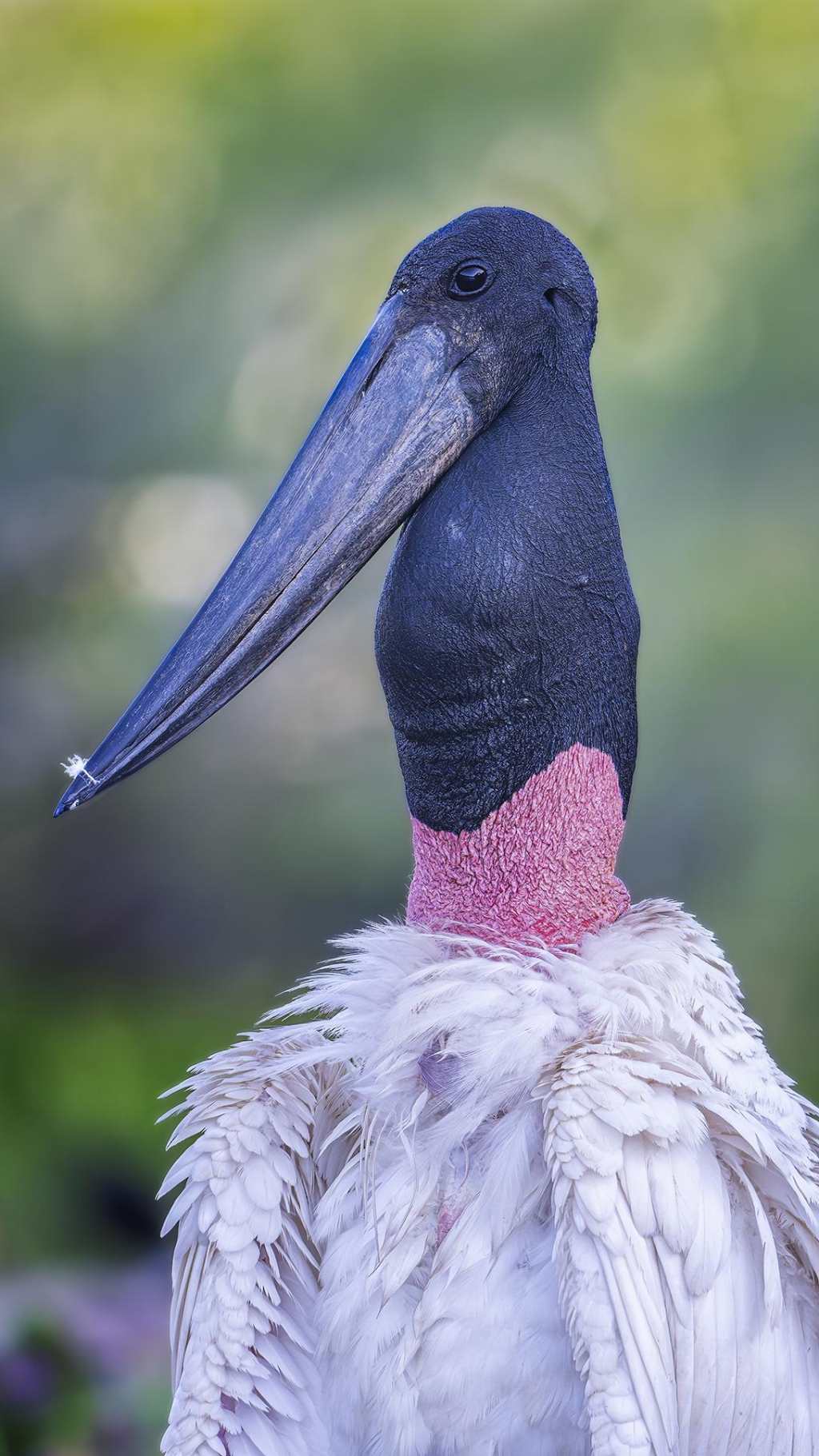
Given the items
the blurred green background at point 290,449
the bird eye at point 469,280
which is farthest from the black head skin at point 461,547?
the blurred green background at point 290,449

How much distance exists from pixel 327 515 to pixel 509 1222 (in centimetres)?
66

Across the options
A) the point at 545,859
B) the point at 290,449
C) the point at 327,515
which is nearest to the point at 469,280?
the point at 327,515

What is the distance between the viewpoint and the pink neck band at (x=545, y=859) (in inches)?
52.3

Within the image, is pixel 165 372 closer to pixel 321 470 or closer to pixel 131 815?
pixel 131 815

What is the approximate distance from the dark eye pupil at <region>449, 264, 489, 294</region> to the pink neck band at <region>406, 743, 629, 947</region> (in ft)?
1.48

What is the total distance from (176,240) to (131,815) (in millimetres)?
1383

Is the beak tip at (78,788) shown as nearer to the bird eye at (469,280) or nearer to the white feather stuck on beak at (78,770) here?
the white feather stuck on beak at (78,770)

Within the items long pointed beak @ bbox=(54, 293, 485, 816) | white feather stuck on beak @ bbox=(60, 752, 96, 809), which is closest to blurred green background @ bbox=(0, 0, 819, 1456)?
long pointed beak @ bbox=(54, 293, 485, 816)

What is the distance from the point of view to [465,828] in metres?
1.35

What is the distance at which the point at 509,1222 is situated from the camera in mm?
1234

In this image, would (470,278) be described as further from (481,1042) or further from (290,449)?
(290,449)

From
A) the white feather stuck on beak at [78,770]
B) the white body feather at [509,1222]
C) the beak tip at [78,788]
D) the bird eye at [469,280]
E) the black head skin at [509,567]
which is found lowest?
the white body feather at [509,1222]

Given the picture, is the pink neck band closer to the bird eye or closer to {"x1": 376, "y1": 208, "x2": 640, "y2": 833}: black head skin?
{"x1": 376, "y1": 208, "x2": 640, "y2": 833}: black head skin

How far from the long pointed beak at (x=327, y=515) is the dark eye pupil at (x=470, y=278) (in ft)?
0.16
